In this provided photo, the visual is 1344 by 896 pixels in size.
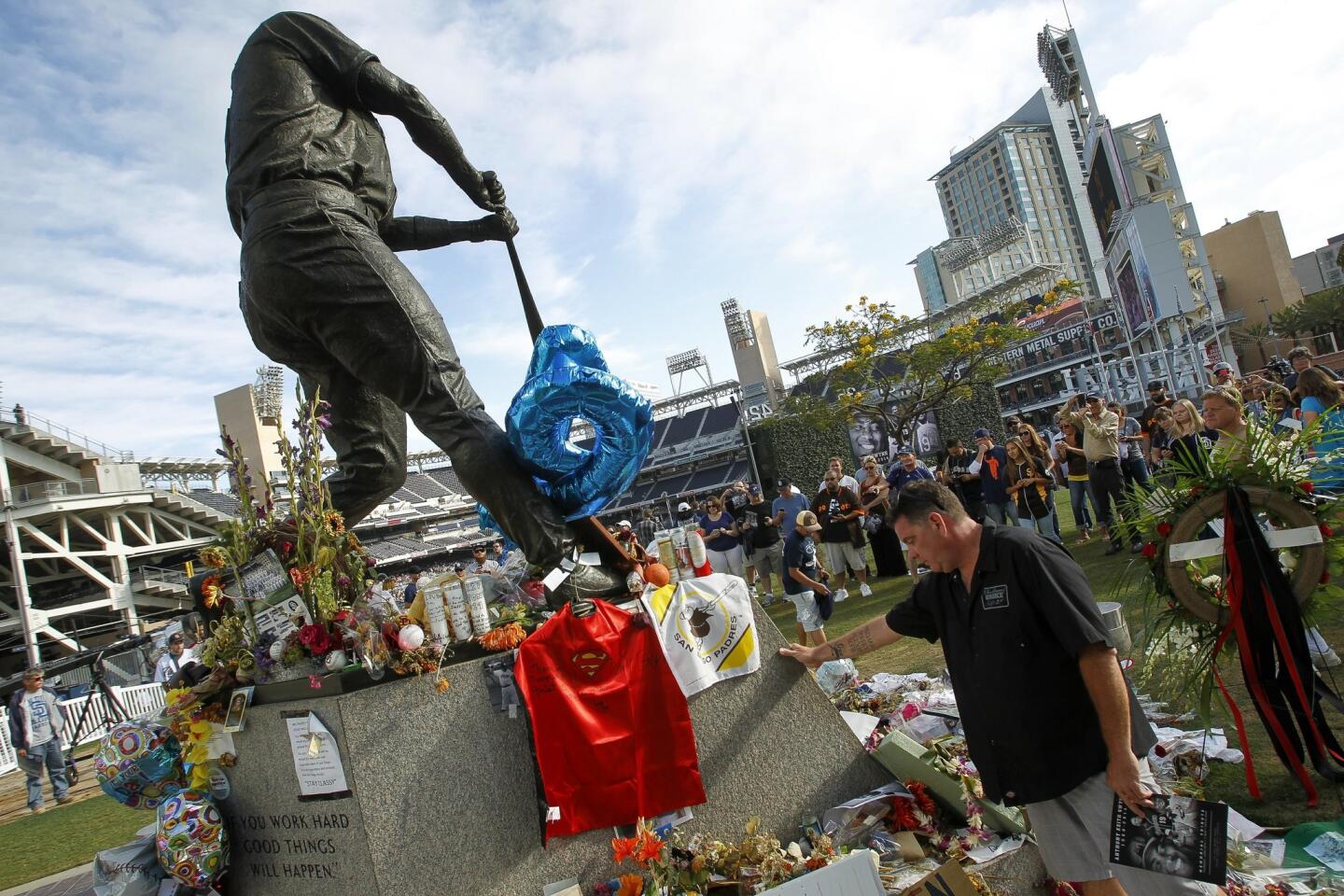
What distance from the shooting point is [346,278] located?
9.60 ft

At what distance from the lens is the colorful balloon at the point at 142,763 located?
3119mm

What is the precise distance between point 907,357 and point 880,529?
16.6 meters

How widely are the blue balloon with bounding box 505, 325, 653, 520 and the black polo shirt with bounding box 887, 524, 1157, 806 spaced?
1428 mm

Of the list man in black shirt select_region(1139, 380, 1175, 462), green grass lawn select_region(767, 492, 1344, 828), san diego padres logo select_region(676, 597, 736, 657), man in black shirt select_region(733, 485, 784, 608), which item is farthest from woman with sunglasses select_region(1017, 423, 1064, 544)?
san diego padres logo select_region(676, 597, 736, 657)

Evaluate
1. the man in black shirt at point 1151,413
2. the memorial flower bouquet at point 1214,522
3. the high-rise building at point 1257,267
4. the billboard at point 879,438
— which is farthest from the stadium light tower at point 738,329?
the memorial flower bouquet at point 1214,522

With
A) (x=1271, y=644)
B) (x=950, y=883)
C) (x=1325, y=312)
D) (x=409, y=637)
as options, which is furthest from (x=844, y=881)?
(x=1325, y=312)

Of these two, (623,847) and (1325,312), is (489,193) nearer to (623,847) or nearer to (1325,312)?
(623,847)

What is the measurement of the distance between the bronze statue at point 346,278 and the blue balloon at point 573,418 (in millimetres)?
108

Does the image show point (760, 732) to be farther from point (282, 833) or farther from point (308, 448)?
point (308, 448)

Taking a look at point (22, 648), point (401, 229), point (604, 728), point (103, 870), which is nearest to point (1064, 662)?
point (604, 728)

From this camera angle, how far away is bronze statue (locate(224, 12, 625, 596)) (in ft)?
9.62

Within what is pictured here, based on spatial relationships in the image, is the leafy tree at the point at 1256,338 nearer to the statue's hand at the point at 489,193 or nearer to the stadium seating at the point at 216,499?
the stadium seating at the point at 216,499

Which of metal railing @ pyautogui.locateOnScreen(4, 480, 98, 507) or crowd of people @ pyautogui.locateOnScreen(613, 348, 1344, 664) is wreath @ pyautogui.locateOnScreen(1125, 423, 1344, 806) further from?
metal railing @ pyautogui.locateOnScreen(4, 480, 98, 507)

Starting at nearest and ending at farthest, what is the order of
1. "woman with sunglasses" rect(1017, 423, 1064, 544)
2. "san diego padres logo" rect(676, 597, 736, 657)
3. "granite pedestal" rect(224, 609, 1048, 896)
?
"granite pedestal" rect(224, 609, 1048, 896), "san diego padres logo" rect(676, 597, 736, 657), "woman with sunglasses" rect(1017, 423, 1064, 544)
